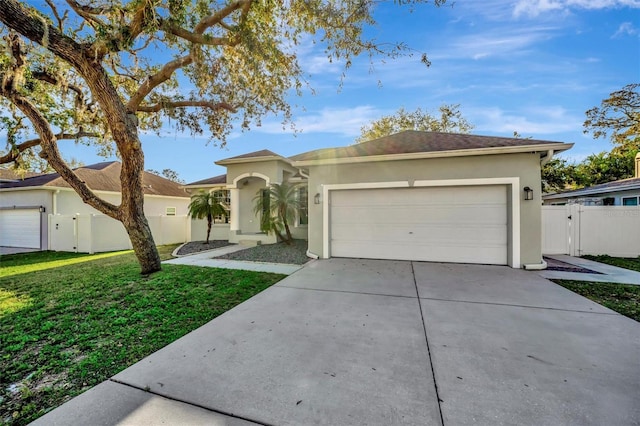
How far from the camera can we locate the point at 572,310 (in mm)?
4305

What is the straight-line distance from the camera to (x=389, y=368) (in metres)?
2.78

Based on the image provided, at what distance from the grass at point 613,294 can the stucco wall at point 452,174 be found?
1409 mm

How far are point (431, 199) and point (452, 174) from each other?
0.91 m

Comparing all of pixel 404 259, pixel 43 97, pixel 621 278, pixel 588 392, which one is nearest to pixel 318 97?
pixel 404 259

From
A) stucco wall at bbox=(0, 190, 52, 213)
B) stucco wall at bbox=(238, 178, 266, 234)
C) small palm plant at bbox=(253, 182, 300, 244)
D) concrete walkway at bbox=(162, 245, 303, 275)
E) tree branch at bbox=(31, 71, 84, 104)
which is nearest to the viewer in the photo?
concrete walkway at bbox=(162, 245, 303, 275)

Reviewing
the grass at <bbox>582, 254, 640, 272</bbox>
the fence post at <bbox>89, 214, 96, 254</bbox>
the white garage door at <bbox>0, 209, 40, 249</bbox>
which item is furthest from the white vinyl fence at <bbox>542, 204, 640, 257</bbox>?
the white garage door at <bbox>0, 209, 40, 249</bbox>

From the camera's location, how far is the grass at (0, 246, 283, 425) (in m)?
2.60

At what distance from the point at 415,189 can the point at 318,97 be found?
4.19m

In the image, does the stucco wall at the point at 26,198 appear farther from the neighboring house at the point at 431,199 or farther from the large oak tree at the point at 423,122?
the large oak tree at the point at 423,122

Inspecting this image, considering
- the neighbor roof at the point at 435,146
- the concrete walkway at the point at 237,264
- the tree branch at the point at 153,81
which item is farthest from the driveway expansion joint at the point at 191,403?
the neighbor roof at the point at 435,146

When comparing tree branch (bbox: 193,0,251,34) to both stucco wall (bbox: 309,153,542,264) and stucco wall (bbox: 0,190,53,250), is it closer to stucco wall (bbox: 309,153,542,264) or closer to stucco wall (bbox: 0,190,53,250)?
stucco wall (bbox: 309,153,542,264)

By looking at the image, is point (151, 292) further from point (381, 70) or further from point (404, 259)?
point (381, 70)

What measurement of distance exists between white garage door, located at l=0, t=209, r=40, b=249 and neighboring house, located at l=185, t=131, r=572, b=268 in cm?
1503

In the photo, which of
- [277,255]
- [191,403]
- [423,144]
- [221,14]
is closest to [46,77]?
[221,14]
